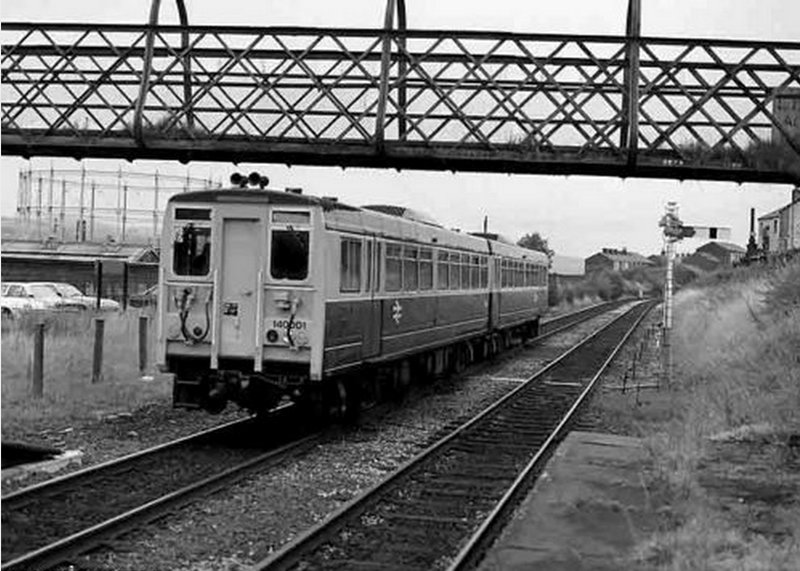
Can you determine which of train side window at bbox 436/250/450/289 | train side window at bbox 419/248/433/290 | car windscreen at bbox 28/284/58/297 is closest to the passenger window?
train side window at bbox 436/250/450/289

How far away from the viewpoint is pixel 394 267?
15.9 m

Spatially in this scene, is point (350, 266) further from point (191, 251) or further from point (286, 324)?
point (191, 251)

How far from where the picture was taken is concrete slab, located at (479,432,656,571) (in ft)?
25.3

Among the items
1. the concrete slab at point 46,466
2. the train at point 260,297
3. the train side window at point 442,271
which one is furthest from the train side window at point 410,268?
the concrete slab at point 46,466

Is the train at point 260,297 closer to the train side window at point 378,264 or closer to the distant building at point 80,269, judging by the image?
the train side window at point 378,264

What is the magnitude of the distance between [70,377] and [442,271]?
6722 mm

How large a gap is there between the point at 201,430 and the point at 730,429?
6.77 metres

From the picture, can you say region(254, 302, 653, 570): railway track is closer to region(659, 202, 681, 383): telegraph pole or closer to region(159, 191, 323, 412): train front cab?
region(159, 191, 323, 412): train front cab

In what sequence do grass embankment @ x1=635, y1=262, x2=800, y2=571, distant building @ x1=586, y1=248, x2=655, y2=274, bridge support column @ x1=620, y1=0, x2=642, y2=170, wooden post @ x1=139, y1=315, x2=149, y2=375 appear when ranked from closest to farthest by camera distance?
grass embankment @ x1=635, y1=262, x2=800, y2=571 → bridge support column @ x1=620, y1=0, x2=642, y2=170 → wooden post @ x1=139, y1=315, x2=149, y2=375 → distant building @ x1=586, y1=248, x2=655, y2=274

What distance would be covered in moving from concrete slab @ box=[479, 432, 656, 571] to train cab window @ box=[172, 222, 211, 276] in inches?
185

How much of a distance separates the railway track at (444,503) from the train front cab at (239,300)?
81.4 inches

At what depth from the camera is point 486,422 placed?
15.7 metres

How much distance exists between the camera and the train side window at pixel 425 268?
58.4ft

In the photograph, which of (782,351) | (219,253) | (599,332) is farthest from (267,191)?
(599,332)
